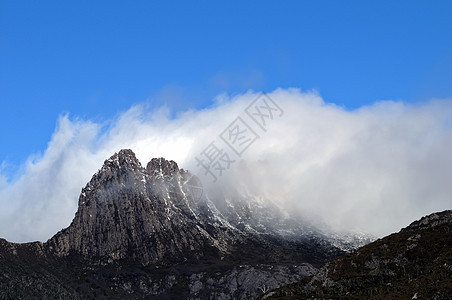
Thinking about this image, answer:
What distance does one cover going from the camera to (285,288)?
17050 cm

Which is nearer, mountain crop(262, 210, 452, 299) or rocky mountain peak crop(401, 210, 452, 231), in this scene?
mountain crop(262, 210, 452, 299)

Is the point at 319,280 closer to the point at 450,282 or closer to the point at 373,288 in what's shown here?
the point at 373,288

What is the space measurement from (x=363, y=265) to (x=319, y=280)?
14874mm

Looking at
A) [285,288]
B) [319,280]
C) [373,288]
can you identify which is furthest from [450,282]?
[285,288]

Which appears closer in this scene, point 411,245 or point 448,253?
point 448,253

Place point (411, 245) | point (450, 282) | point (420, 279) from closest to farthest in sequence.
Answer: point (450, 282) → point (420, 279) → point (411, 245)

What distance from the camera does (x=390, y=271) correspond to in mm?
145250

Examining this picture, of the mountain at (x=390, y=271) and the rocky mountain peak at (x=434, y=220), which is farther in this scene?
the rocky mountain peak at (x=434, y=220)

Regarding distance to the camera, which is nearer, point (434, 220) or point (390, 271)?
point (390, 271)

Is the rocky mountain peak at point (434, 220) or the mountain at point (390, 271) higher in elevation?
the rocky mountain peak at point (434, 220)

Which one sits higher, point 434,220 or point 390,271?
point 434,220

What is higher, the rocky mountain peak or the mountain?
the rocky mountain peak

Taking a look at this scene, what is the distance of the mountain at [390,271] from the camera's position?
12788cm

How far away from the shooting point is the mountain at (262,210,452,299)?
12788cm
